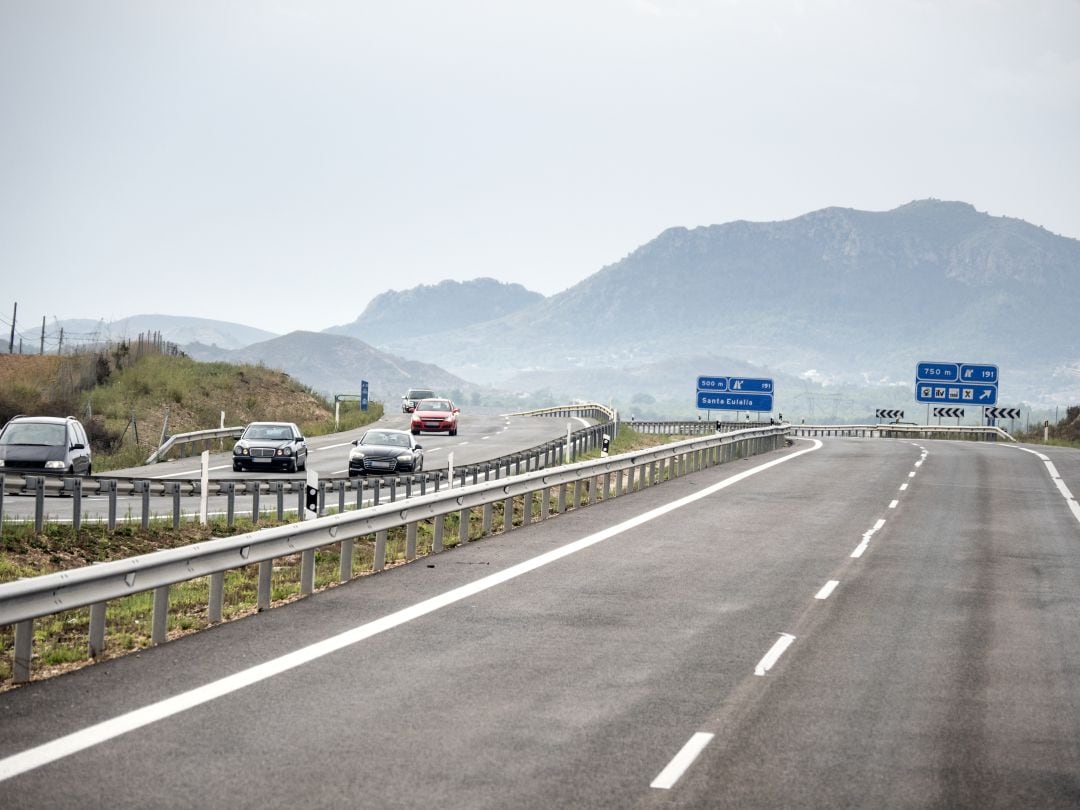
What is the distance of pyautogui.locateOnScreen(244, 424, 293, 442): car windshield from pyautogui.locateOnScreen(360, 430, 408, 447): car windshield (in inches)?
89.5

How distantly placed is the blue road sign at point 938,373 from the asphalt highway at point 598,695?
6123 centimetres

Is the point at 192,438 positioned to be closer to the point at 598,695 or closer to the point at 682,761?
the point at 598,695

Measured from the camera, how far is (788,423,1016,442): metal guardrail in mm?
78125

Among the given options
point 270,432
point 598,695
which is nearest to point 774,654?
point 598,695

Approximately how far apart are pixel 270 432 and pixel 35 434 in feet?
30.4

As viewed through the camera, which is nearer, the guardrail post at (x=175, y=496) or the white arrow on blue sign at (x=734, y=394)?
the guardrail post at (x=175, y=496)

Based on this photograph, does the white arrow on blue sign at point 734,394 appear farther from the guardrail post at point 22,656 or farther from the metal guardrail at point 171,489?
the guardrail post at point 22,656

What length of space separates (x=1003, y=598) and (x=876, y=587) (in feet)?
4.23

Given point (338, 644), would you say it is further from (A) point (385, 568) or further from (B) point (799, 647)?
(A) point (385, 568)

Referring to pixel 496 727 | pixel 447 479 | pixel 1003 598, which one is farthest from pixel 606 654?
pixel 447 479

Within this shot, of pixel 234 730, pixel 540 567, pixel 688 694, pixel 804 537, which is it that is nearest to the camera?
pixel 234 730

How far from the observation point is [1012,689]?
10094 mm

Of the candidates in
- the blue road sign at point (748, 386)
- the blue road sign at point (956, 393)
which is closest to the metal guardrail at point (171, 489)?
the blue road sign at point (748, 386)

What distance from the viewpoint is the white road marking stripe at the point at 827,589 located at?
14398 millimetres
